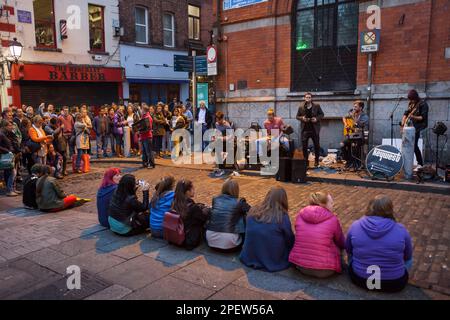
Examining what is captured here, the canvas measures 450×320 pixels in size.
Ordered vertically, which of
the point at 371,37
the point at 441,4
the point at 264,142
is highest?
the point at 441,4

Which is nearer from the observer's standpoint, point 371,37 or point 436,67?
point 436,67

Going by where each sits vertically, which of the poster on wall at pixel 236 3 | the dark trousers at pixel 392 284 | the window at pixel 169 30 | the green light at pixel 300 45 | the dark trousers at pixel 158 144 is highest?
the window at pixel 169 30

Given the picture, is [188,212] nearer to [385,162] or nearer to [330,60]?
[385,162]

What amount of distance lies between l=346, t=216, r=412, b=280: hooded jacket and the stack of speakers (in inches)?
213

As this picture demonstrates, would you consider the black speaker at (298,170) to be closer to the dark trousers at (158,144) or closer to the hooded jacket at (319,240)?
the hooded jacket at (319,240)

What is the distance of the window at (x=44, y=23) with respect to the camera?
57.9 feet

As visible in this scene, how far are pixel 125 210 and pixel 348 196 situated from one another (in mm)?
4544

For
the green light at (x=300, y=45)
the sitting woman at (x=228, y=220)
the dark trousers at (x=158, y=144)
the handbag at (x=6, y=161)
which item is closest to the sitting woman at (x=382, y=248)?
the sitting woman at (x=228, y=220)

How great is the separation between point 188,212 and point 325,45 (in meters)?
9.29

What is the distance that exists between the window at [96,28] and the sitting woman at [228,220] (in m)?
17.2

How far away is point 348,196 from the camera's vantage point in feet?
26.5
